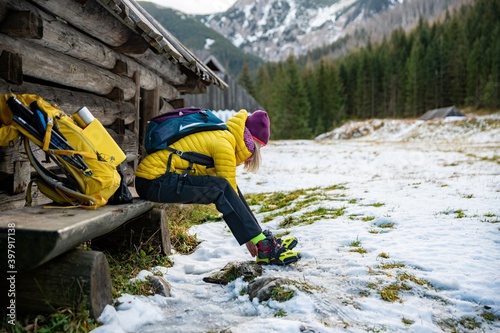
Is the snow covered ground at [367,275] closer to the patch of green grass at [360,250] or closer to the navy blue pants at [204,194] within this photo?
the patch of green grass at [360,250]

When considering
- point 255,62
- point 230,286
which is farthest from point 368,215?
point 255,62

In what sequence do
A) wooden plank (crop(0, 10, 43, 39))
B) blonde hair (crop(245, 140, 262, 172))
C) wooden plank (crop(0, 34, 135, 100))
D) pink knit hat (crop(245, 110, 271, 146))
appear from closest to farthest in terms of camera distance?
wooden plank (crop(0, 10, 43, 39)) < wooden plank (crop(0, 34, 135, 100)) < pink knit hat (crop(245, 110, 271, 146)) < blonde hair (crop(245, 140, 262, 172))

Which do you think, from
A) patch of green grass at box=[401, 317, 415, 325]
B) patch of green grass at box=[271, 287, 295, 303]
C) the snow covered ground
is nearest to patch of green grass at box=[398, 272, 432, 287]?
the snow covered ground

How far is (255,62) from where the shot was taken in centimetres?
18238

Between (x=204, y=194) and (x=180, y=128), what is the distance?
68 centimetres

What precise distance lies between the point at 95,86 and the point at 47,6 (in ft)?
4.69

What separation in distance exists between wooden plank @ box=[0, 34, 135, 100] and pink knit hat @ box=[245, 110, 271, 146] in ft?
6.89

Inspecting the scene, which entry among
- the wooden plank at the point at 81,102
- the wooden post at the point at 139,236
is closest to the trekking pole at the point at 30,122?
the wooden plank at the point at 81,102

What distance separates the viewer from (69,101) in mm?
4383

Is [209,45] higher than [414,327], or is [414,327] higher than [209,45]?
[209,45]

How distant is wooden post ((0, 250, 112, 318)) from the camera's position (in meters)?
2.55

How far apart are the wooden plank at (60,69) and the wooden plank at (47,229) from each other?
1567mm

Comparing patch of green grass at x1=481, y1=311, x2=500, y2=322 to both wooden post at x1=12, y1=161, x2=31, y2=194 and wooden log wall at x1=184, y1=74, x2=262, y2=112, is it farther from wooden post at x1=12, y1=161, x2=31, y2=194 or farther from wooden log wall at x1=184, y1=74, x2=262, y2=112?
wooden log wall at x1=184, y1=74, x2=262, y2=112

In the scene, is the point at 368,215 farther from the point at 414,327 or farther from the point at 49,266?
the point at 49,266
